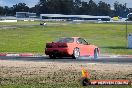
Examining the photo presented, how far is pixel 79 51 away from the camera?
2509cm

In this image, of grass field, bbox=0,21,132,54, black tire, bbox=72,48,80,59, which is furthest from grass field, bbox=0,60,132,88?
grass field, bbox=0,21,132,54

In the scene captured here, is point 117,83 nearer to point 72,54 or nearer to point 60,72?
point 60,72

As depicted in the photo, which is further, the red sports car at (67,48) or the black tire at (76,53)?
the black tire at (76,53)

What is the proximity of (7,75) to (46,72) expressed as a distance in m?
1.57

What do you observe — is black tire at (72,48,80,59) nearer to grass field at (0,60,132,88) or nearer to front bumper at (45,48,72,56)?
front bumper at (45,48,72,56)

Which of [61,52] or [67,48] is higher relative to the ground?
[67,48]

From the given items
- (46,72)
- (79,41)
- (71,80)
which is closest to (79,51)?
(79,41)

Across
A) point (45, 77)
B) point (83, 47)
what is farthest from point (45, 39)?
point (45, 77)

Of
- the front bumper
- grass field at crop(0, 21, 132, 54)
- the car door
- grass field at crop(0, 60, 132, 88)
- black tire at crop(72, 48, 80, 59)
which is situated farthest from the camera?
grass field at crop(0, 21, 132, 54)

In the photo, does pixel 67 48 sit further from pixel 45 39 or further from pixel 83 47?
pixel 45 39

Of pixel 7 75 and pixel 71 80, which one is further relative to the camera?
pixel 7 75

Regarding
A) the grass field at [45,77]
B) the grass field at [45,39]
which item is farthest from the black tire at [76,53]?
the grass field at [45,77]

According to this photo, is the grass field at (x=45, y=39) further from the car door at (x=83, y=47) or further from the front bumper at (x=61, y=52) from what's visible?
the front bumper at (x=61, y=52)

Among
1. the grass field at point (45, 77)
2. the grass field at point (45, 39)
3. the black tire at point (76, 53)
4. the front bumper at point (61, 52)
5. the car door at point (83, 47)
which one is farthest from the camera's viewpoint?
the grass field at point (45, 39)
